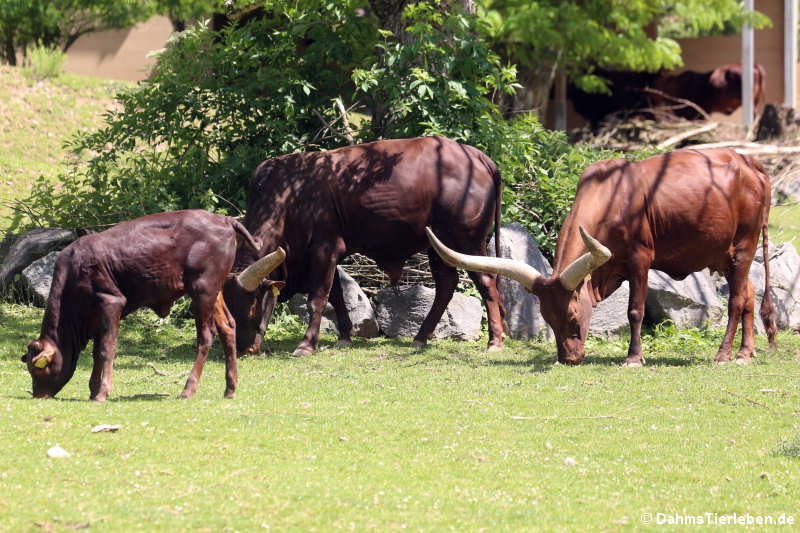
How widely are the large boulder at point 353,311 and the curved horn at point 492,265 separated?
2.22 meters

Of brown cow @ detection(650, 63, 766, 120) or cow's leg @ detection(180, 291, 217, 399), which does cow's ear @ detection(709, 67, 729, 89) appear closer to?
brown cow @ detection(650, 63, 766, 120)

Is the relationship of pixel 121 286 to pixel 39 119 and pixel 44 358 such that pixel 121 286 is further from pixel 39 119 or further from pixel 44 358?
pixel 39 119

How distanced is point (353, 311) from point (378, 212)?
1.35m

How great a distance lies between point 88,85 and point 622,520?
19.1 m

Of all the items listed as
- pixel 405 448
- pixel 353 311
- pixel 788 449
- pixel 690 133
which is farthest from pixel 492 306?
pixel 690 133

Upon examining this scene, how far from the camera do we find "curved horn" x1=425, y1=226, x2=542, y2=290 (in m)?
9.95

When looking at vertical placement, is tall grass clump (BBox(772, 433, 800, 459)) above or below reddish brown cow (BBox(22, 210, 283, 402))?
below

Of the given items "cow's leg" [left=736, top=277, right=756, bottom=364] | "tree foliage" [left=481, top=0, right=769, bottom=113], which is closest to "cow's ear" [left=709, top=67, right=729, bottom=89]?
"tree foliage" [left=481, top=0, right=769, bottom=113]

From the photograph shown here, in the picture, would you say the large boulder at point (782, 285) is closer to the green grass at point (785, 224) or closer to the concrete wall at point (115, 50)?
the green grass at point (785, 224)

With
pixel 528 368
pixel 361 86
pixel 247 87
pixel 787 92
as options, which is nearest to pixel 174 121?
pixel 247 87

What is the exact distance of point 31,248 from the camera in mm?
13086

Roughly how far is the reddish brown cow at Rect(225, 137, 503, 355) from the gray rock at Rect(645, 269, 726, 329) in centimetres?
181

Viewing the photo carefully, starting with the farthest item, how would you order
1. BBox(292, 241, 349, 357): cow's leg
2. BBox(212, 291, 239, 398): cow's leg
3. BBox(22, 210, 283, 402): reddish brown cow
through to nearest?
BBox(292, 241, 349, 357): cow's leg
BBox(212, 291, 239, 398): cow's leg
BBox(22, 210, 283, 402): reddish brown cow

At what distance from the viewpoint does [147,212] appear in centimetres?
1335
